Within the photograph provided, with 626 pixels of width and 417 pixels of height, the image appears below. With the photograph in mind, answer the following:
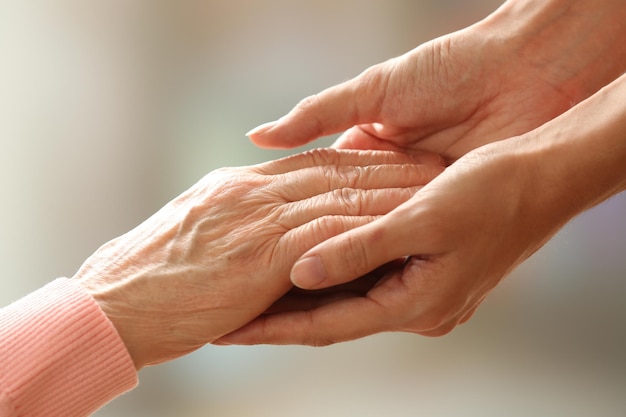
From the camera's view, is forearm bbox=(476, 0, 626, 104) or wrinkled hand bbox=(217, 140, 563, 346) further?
forearm bbox=(476, 0, 626, 104)

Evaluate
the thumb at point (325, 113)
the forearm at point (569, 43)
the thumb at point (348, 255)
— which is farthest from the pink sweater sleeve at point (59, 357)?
the forearm at point (569, 43)

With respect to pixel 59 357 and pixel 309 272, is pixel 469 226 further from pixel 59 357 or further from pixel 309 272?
pixel 59 357

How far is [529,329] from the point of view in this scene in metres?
2.02

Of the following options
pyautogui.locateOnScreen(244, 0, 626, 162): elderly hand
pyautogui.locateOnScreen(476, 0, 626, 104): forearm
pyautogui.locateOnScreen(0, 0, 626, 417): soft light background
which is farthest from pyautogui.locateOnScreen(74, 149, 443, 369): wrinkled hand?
pyautogui.locateOnScreen(0, 0, 626, 417): soft light background

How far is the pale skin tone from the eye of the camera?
0.98m

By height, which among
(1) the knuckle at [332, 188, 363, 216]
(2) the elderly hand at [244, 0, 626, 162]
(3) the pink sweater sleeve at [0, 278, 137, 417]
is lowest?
(3) the pink sweater sleeve at [0, 278, 137, 417]

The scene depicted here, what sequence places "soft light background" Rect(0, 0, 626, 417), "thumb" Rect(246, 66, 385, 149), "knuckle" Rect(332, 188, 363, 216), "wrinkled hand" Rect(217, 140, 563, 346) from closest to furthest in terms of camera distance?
"wrinkled hand" Rect(217, 140, 563, 346) < "knuckle" Rect(332, 188, 363, 216) < "thumb" Rect(246, 66, 385, 149) < "soft light background" Rect(0, 0, 626, 417)

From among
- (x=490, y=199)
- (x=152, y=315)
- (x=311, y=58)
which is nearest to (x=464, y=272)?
(x=490, y=199)

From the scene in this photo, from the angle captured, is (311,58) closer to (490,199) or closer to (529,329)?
(529,329)

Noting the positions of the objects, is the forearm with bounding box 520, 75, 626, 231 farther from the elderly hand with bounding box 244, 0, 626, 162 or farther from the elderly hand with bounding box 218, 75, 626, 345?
the elderly hand with bounding box 244, 0, 626, 162

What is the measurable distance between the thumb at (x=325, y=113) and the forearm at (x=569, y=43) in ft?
0.72

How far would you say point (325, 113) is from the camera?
1.25m

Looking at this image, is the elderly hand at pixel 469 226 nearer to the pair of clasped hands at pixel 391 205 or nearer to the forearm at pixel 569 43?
the pair of clasped hands at pixel 391 205

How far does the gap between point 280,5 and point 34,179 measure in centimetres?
73
